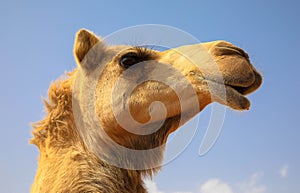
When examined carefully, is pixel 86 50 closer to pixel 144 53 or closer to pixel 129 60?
pixel 129 60

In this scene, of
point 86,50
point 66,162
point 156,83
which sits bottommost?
point 66,162

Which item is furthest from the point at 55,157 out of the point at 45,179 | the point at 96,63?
the point at 96,63

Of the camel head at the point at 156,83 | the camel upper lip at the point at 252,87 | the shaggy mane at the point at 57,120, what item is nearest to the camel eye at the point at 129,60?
the camel head at the point at 156,83

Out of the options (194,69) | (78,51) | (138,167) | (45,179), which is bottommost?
(45,179)

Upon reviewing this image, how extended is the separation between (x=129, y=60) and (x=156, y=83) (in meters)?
0.37

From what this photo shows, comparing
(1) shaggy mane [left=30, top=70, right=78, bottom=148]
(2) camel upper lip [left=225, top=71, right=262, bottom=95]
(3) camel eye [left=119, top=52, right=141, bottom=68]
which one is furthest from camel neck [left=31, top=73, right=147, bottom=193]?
(2) camel upper lip [left=225, top=71, right=262, bottom=95]

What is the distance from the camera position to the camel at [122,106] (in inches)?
145

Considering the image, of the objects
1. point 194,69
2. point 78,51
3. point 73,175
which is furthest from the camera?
point 78,51

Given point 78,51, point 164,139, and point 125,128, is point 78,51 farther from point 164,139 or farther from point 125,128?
point 164,139

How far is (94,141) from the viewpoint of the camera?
A: 3939 millimetres

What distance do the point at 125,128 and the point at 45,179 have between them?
87cm

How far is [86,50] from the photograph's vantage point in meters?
4.21

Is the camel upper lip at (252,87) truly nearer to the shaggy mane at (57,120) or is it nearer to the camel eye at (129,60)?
→ the camel eye at (129,60)

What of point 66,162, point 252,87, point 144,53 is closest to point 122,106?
point 144,53
